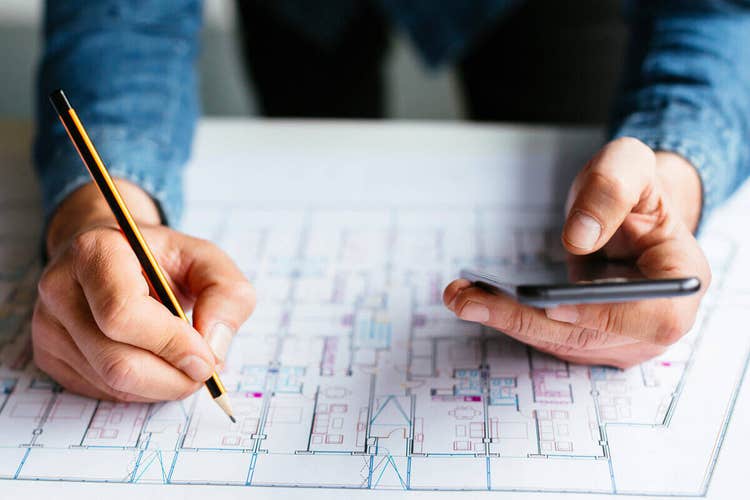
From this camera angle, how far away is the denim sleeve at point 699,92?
2.39 ft

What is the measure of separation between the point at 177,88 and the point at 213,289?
0.37 m

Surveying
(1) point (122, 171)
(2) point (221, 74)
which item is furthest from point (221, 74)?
(1) point (122, 171)

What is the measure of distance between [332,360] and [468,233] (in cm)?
23

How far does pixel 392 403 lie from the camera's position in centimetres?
59

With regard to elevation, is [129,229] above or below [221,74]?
above

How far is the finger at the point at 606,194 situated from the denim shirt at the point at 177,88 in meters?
0.19

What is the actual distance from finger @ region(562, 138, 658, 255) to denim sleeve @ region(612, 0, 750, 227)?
0.19 m

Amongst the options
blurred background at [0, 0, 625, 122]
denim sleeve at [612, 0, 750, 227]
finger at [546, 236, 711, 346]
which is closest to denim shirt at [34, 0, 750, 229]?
denim sleeve at [612, 0, 750, 227]

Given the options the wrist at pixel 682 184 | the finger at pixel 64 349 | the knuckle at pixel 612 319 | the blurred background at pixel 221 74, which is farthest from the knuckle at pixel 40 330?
the blurred background at pixel 221 74

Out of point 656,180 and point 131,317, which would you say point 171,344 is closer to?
point 131,317

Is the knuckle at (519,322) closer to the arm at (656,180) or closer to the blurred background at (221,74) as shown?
the arm at (656,180)

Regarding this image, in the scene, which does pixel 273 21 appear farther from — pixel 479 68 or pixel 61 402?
pixel 61 402

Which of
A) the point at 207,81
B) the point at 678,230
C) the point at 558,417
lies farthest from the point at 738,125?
the point at 207,81

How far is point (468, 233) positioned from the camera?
2.58ft
